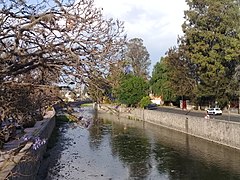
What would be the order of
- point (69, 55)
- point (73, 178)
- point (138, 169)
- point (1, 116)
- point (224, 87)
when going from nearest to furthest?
point (69, 55) < point (1, 116) < point (73, 178) < point (138, 169) < point (224, 87)

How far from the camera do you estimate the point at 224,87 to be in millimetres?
43250

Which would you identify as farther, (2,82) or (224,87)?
(224,87)

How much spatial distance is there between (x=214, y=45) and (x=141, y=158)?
976 inches

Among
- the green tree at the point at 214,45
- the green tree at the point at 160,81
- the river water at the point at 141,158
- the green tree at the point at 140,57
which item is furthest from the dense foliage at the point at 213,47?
the green tree at the point at 140,57

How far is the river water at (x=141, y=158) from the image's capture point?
62.3ft

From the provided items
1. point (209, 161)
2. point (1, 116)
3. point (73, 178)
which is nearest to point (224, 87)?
point (209, 161)

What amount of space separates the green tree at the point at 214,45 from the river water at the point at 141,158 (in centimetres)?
1278

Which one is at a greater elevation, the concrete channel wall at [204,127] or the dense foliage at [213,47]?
the dense foliage at [213,47]

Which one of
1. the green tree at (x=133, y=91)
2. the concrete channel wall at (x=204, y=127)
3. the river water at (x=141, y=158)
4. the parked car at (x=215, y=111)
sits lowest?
the river water at (x=141, y=158)

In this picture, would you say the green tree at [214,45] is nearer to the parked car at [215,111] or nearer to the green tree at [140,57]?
the parked car at [215,111]

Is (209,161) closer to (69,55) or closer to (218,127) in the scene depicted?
(218,127)

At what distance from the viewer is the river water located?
19.0 metres

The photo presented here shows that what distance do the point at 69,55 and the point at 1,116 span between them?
1.94m

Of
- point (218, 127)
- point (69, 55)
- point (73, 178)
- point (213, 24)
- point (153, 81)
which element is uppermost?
point (213, 24)
